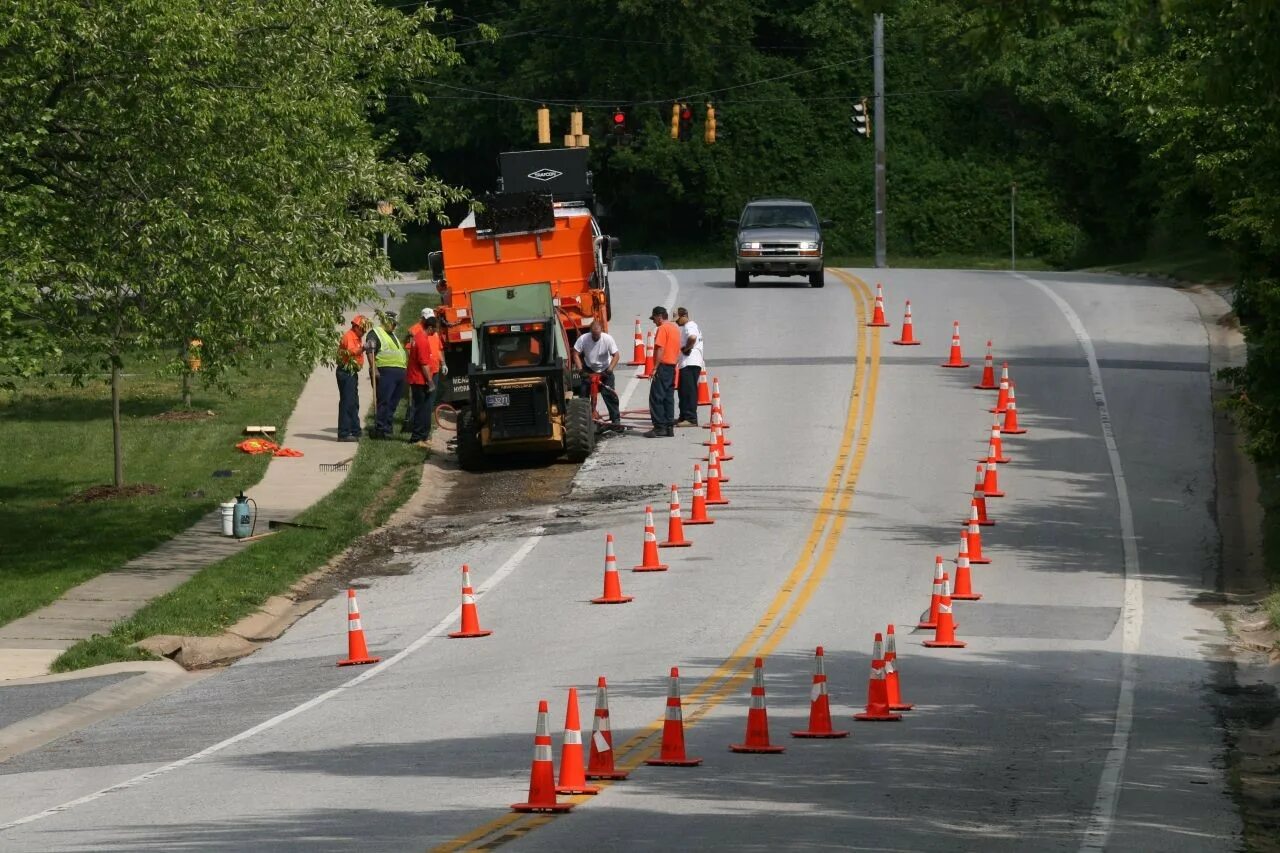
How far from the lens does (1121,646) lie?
62.3 feet

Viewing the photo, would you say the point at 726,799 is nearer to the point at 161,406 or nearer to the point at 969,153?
the point at 161,406

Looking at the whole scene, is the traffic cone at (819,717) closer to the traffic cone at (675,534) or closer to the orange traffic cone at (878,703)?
the orange traffic cone at (878,703)

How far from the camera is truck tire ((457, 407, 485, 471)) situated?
96.9ft

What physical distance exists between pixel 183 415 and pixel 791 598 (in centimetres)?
1651

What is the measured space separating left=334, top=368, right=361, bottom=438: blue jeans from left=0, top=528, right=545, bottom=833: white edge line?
23.1ft

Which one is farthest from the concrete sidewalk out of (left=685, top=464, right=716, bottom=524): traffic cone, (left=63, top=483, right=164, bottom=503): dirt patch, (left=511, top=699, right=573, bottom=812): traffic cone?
(left=511, top=699, right=573, bottom=812): traffic cone

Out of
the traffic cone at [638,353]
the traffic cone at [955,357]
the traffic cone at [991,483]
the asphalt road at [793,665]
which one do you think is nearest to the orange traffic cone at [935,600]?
the asphalt road at [793,665]

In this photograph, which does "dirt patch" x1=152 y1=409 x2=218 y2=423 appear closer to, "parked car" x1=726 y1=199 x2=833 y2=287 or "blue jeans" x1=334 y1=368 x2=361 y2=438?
"blue jeans" x1=334 y1=368 x2=361 y2=438

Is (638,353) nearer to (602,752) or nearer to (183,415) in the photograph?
(183,415)

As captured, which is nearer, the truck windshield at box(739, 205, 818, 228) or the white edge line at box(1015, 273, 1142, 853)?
the white edge line at box(1015, 273, 1142, 853)

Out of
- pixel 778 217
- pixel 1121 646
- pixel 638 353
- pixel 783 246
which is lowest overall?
pixel 1121 646

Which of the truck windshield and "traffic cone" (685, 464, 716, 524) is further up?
the truck windshield

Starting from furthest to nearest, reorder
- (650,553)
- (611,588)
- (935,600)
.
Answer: (650,553), (611,588), (935,600)

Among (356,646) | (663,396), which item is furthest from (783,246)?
(356,646)
